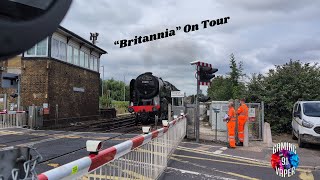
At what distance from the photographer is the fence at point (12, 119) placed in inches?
855

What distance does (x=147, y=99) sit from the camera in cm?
2639

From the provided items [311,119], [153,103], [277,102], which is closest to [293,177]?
[311,119]

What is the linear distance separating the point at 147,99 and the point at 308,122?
13956 millimetres

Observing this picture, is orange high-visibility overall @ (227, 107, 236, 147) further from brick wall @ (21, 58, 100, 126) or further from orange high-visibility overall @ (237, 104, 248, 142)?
brick wall @ (21, 58, 100, 126)

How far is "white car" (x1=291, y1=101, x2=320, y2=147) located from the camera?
13638 millimetres

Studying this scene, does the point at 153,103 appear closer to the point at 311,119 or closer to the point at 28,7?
the point at 311,119

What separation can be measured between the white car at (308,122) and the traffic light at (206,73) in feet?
12.4

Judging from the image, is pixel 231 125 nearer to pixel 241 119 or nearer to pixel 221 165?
pixel 241 119

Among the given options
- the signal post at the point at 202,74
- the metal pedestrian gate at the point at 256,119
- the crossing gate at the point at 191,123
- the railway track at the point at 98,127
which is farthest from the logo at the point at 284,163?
the railway track at the point at 98,127

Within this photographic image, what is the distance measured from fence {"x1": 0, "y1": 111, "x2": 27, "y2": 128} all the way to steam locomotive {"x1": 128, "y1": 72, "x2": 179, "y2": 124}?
7203 millimetres

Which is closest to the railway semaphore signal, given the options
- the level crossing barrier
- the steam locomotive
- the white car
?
the white car

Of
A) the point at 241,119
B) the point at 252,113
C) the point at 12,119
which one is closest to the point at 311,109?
the point at 252,113

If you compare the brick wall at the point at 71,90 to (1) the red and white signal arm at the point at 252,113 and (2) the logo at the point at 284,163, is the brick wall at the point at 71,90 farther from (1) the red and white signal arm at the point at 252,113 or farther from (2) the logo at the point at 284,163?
(2) the logo at the point at 284,163

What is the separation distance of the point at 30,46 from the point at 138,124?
87.2 feet
